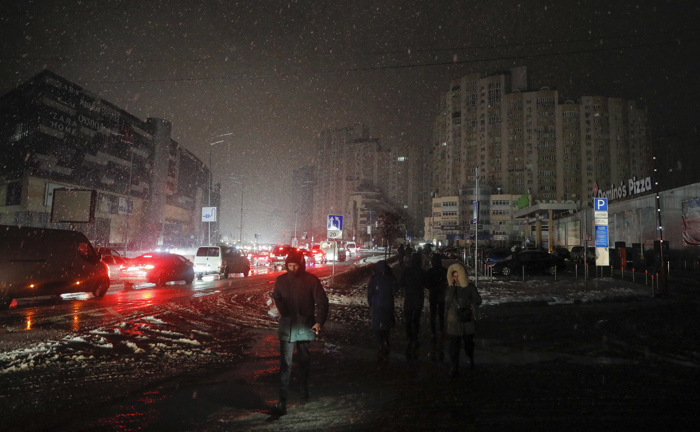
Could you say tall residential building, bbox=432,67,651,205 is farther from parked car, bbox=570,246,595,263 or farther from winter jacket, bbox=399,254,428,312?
winter jacket, bbox=399,254,428,312

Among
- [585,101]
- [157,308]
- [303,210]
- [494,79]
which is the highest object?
[494,79]

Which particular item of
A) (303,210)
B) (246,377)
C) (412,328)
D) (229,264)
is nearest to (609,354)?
(412,328)

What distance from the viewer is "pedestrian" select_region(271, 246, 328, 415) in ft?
16.3

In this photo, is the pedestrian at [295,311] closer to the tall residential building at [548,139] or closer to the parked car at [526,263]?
the parked car at [526,263]

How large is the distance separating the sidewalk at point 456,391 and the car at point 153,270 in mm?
12295

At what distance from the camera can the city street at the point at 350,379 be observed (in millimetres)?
4551

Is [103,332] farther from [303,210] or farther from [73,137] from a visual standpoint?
[303,210]

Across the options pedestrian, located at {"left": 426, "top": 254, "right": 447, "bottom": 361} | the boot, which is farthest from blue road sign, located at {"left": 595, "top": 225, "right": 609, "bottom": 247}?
the boot

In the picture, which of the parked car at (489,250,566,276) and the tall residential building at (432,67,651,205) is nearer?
the parked car at (489,250,566,276)

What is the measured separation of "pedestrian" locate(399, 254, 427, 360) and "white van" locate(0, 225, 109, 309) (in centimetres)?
1134

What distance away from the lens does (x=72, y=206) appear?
94.9 feet

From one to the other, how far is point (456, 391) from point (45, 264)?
43.2 feet

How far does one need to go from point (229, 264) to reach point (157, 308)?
1323 centimetres

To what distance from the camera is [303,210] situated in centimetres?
19188
